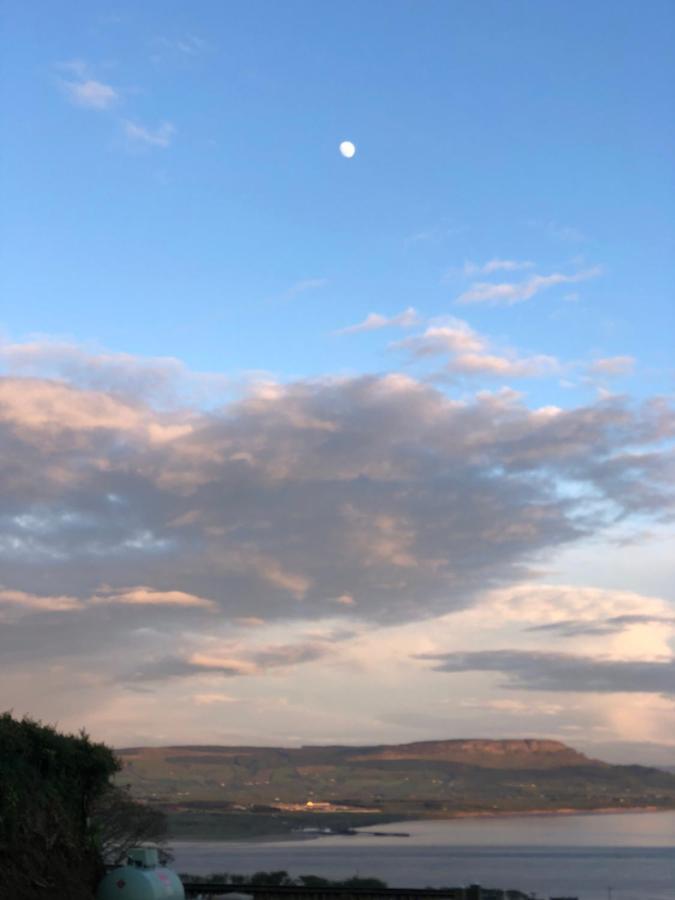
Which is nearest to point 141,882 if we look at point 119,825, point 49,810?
point 49,810

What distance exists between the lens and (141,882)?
16141mm

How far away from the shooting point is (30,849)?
15125mm

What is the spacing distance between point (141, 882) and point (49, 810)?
180 cm

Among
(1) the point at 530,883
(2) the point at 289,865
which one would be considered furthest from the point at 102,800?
(2) the point at 289,865

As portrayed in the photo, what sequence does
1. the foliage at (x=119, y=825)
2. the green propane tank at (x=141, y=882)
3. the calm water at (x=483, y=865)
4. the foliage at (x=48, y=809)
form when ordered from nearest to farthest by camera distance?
the foliage at (x=48, y=809), the green propane tank at (x=141, y=882), the foliage at (x=119, y=825), the calm water at (x=483, y=865)

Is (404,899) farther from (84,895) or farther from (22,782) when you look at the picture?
(22,782)

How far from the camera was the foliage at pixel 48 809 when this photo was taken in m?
14.8

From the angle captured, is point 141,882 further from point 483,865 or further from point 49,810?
point 483,865

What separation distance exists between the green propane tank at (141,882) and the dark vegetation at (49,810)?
35 centimetres

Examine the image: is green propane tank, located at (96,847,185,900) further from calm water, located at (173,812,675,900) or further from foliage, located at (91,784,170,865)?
calm water, located at (173,812,675,900)

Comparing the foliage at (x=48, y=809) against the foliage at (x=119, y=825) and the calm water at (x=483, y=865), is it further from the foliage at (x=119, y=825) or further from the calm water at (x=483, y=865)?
the calm water at (x=483, y=865)


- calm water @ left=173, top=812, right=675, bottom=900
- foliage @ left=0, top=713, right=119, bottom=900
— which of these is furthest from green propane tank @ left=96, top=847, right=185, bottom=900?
calm water @ left=173, top=812, right=675, bottom=900

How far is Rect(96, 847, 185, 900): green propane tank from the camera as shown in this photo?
52.5ft

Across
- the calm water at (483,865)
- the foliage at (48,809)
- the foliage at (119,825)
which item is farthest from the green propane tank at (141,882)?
the calm water at (483,865)
